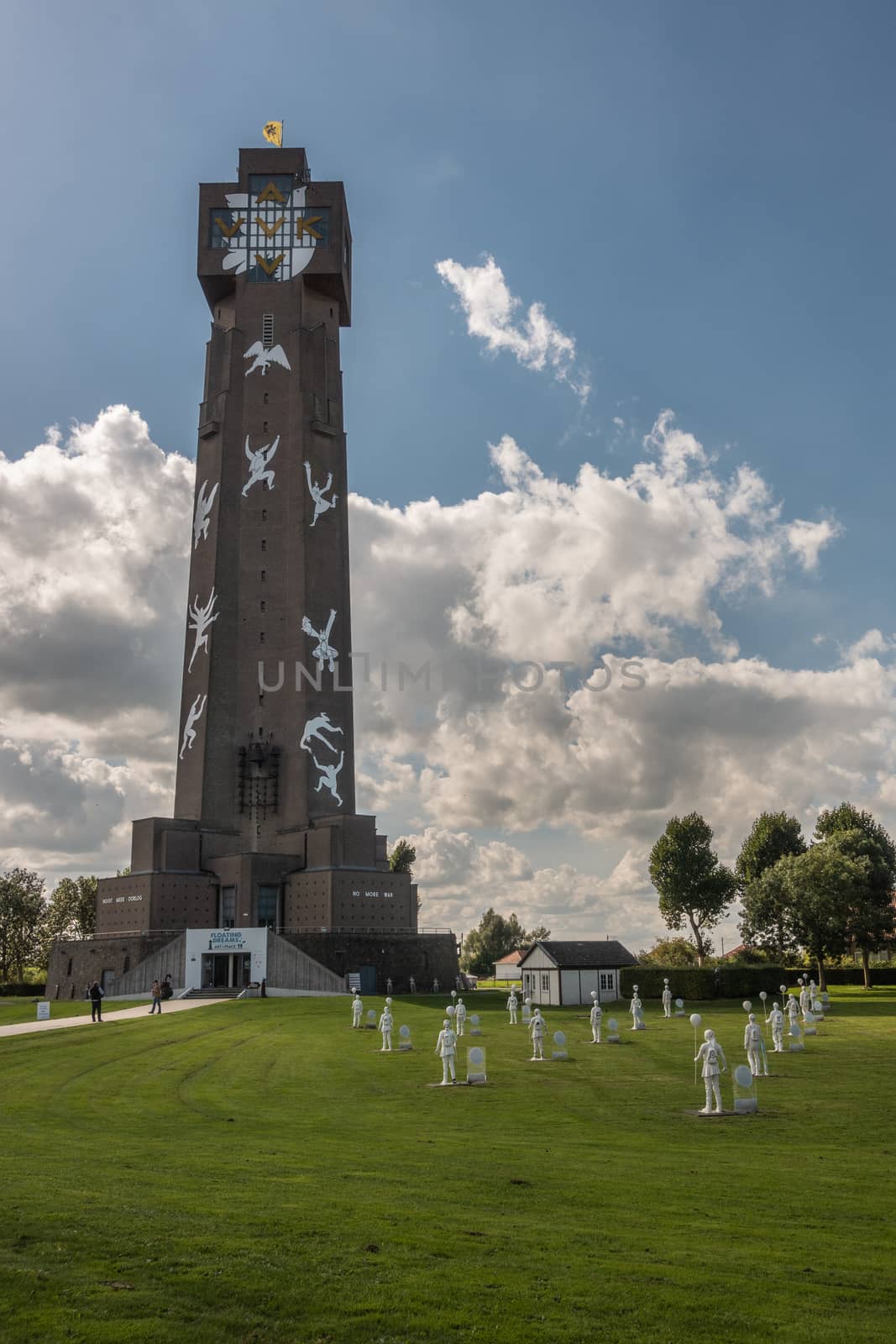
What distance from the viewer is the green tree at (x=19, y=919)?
102312 millimetres

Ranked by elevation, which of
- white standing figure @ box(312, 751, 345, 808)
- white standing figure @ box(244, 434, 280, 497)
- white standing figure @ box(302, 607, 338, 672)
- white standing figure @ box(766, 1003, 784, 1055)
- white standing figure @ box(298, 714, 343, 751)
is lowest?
white standing figure @ box(766, 1003, 784, 1055)

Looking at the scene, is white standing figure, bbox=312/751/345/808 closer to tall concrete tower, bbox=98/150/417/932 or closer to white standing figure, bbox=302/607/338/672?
tall concrete tower, bbox=98/150/417/932

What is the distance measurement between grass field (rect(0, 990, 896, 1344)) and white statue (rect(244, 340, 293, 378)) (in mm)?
73553

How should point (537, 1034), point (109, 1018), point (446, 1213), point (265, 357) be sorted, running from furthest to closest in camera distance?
point (265, 357)
point (109, 1018)
point (537, 1034)
point (446, 1213)

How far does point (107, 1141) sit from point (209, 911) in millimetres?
59929

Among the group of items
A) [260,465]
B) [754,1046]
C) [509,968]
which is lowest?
[509,968]

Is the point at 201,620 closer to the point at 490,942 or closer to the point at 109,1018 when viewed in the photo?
the point at 109,1018

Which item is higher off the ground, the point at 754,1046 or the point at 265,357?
the point at 265,357

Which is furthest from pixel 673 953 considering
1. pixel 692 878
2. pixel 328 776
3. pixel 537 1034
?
pixel 537 1034

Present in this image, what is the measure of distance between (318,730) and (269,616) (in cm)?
1015

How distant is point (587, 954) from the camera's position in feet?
204

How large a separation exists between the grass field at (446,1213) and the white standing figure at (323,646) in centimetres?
5785

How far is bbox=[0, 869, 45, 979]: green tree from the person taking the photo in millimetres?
102312

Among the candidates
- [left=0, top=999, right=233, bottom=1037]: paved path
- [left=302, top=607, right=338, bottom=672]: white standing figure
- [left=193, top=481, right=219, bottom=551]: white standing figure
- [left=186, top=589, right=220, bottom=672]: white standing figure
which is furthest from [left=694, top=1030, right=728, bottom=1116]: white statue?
[left=193, top=481, right=219, bottom=551]: white standing figure
